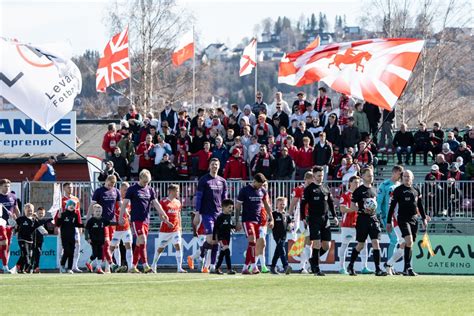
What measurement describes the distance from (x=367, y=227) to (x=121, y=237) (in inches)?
249

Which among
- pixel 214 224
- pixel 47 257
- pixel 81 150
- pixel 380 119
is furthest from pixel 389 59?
pixel 81 150

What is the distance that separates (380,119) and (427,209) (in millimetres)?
4309

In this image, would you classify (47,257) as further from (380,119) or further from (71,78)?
(380,119)

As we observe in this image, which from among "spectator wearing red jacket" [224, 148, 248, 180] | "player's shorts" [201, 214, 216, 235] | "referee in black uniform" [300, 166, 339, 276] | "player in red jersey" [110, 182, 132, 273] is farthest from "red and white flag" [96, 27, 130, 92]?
"referee in black uniform" [300, 166, 339, 276]

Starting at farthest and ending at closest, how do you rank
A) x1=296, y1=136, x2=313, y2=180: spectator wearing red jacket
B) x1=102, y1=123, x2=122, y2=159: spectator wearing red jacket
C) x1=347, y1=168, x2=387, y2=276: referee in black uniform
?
1. x1=102, y1=123, x2=122, y2=159: spectator wearing red jacket
2. x1=296, y1=136, x2=313, y2=180: spectator wearing red jacket
3. x1=347, y1=168, x2=387, y2=276: referee in black uniform

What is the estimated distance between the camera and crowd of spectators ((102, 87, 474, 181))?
1250 inches

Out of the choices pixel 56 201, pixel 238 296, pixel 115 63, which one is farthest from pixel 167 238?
pixel 115 63

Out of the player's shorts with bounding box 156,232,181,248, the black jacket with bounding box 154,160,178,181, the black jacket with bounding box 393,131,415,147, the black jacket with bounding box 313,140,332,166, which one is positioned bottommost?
the player's shorts with bounding box 156,232,181,248

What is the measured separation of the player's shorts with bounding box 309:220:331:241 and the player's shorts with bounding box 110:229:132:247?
554cm

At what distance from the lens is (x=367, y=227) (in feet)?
77.5

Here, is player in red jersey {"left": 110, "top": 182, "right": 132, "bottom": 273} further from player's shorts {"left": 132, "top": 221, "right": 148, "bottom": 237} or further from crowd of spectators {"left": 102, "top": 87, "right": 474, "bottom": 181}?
crowd of spectators {"left": 102, "top": 87, "right": 474, "bottom": 181}

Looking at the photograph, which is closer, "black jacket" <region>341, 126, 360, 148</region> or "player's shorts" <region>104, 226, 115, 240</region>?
"player's shorts" <region>104, 226, 115, 240</region>

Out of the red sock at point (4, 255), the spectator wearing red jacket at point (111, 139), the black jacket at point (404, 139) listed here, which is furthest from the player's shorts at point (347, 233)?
the spectator wearing red jacket at point (111, 139)

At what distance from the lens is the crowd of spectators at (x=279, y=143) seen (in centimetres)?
3175
